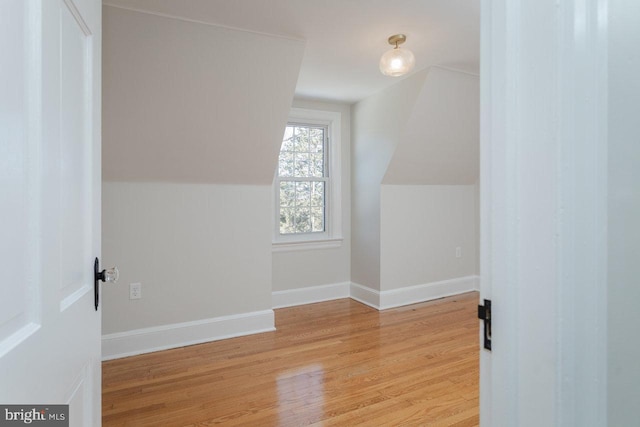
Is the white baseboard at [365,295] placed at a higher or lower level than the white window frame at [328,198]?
lower

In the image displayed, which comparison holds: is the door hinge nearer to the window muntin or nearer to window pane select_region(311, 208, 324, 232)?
the window muntin

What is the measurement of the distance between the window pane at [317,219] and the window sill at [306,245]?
0.52 ft

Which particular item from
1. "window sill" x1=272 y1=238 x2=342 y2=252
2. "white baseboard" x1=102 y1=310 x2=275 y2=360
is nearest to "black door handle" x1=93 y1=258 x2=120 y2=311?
"white baseboard" x1=102 y1=310 x2=275 y2=360

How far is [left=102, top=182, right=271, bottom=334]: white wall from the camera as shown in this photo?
108 inches

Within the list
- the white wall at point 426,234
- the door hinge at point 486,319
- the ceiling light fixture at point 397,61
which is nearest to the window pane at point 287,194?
the white wall at point 426,234

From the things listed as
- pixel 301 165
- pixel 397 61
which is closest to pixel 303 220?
pixel 301 165

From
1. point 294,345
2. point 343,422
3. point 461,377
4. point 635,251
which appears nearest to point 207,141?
point 294,345

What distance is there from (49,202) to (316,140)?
350 cm

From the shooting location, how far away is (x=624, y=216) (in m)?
0.63

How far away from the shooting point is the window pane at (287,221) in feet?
12.8

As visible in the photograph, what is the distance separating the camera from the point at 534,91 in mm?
600

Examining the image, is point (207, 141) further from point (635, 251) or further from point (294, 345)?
point (635, 251)

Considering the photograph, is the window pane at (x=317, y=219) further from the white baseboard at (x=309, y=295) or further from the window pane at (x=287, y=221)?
the white baseboard at (x=309, y=295)

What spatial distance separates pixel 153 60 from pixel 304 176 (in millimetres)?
2028
